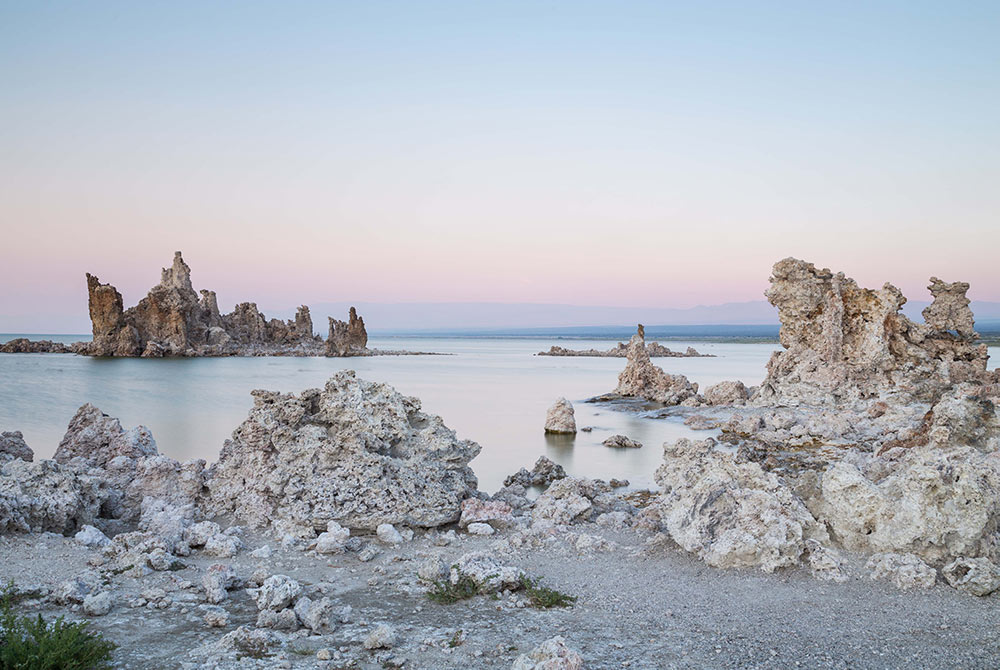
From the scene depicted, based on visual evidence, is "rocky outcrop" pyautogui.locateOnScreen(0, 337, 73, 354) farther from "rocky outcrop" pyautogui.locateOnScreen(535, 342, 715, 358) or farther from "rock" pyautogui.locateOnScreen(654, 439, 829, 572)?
"rock" pyautogui.locateOnScreen(654, 439, 829, 572)

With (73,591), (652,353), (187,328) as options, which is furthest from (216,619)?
(187,328)

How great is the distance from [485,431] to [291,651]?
615 inches

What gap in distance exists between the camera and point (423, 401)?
98.9ft

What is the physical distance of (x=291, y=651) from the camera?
4980 millimetres

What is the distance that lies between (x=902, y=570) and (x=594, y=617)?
311 centimetres

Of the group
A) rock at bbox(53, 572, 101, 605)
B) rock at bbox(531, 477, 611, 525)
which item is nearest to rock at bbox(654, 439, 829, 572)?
rock at bbox(531, 477, 611, 525)

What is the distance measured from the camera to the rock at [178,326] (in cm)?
6506

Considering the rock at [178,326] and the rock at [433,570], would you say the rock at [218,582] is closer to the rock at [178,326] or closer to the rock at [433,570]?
the rock at [433,570]

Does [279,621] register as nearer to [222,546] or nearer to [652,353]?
[222,546]

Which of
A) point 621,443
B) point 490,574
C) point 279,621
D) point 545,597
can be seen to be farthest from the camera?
point 621,443

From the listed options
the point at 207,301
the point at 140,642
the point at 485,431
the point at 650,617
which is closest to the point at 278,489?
the point at 140,642

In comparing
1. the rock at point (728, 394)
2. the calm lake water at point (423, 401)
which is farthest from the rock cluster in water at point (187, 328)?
the rock at point (728, 394)

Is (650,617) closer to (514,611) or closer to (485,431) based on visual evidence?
(514,611)

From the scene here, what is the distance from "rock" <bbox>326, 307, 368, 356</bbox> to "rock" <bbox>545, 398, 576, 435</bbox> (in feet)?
187
